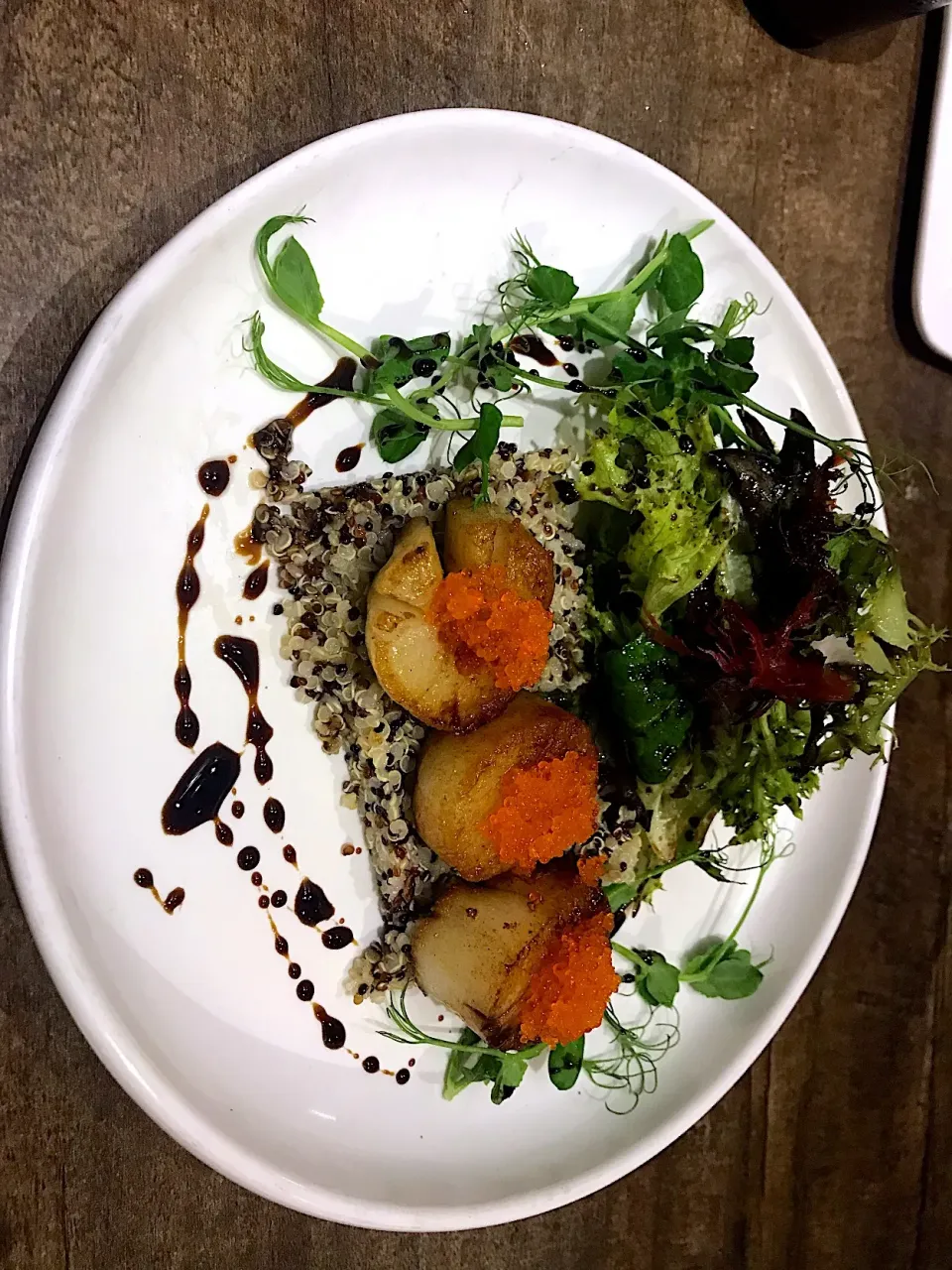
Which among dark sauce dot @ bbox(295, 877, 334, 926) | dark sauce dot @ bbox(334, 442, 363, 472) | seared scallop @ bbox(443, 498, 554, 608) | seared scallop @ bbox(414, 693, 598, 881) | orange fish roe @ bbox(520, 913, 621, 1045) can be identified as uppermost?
seared scallop @ bbox(443, 498, 554, 608)

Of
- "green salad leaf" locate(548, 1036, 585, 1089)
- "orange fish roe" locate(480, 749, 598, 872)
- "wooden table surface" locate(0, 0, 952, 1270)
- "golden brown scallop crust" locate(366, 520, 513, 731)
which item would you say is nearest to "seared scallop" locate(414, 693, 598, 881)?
"orange fish roe" locate(480, 749, 598, 872)

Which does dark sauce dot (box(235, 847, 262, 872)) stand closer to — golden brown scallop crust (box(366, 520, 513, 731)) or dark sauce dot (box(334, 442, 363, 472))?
golden brown scallop crust (box(366, 520, 513, 731))

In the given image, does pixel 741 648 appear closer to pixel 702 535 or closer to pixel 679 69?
pixel 702 535

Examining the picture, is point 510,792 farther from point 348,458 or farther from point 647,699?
point 348,458

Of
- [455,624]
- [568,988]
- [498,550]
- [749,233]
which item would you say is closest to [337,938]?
[568,988]

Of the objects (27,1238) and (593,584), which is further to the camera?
(593,584)

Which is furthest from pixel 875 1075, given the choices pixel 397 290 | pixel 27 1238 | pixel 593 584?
pixel 397 290
